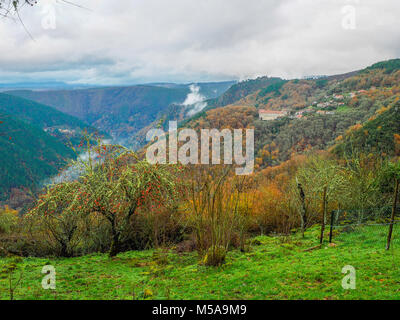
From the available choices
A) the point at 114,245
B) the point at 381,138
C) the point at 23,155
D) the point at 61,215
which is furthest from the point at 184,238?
the point at 23,155

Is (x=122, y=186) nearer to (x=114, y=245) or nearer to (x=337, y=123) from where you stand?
(x=114, y=245)

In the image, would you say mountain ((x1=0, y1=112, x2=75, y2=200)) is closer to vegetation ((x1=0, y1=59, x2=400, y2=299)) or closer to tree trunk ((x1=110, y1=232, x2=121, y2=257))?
vegetation ((x1=0, y1=59, x2=400, y2=299))

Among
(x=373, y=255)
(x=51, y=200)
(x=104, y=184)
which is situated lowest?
(x=373, y=255)

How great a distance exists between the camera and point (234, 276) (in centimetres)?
742

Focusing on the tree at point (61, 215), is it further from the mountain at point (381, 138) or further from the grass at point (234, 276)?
the mountain at point (381, 138)

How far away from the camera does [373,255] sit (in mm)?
8320

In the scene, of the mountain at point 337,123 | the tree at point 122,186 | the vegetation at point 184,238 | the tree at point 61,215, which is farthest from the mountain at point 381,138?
the tree at point 61,215

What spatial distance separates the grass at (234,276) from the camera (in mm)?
6191

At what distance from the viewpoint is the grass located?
20.3ft

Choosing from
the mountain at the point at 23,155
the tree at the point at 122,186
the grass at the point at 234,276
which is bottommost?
the mountain at the point at 23,155

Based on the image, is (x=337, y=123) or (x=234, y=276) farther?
(x=337, y=123)

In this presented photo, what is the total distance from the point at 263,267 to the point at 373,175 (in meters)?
10.8
